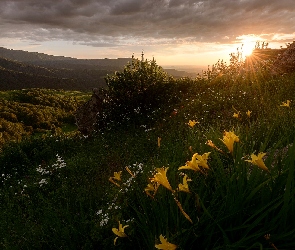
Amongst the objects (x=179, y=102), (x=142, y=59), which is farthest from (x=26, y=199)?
(x=142, y=59)

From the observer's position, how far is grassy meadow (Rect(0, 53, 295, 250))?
2547 millimetres

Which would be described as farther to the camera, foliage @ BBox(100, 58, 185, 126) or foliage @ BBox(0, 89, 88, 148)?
foliage @ BBox(0, 89, 88, 148)

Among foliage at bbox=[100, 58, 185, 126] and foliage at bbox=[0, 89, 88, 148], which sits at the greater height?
foliage at bbox=[100, 58, 185, 126]

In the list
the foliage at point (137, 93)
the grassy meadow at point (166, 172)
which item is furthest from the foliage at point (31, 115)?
the grassy meadow at point (166, 172)

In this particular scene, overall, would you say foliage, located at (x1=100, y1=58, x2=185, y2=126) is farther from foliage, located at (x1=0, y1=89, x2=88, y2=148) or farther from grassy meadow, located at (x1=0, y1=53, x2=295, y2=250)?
foliage, located at (x1=0, y1=89, x2=88, y2=148)

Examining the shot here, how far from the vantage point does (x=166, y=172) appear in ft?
12.7

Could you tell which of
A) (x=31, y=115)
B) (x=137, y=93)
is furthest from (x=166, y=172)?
(x=31, y=115)

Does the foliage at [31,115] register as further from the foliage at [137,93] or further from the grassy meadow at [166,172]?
the grassy meadow at [166,172]

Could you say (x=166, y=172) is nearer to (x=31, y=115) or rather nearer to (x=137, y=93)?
(x=137, y=93)

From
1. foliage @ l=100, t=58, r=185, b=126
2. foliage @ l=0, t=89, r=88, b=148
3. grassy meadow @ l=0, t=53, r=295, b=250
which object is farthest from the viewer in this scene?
foliage @ l=0, t=89, r=88, b=148

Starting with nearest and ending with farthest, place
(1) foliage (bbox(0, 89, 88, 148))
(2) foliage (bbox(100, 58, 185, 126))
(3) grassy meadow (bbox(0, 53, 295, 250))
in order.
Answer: (3) grassy meadow (bbox(0, 53, 295, 250)), (2) foliage (bbox(100, 58, 185, 126)), (1) foliage (bbox(0, 89, 88, 148))

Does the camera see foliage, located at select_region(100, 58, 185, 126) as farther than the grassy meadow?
Yes

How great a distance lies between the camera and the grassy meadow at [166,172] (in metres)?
2.55

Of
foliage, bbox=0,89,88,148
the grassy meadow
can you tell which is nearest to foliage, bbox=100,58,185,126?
the grassy meadow
